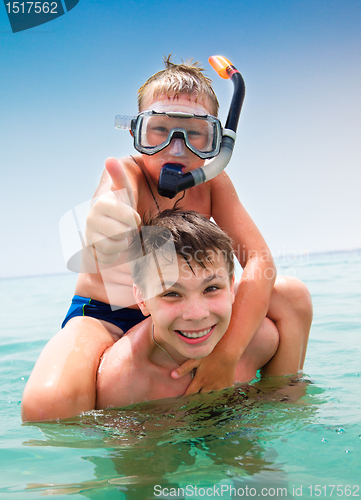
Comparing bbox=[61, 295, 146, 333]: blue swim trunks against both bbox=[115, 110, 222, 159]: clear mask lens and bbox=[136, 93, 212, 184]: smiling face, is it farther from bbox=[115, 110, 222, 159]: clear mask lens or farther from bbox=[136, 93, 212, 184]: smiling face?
bbox=[115, 110, 222, 159]: clear mask lens

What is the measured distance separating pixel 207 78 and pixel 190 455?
2228 mm

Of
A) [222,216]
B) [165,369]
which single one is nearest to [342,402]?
[165,369]

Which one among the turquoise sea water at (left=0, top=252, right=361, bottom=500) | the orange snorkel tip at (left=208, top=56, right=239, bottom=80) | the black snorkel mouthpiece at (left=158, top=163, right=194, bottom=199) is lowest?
the turquoise sea water at (left=0, top=252, right=361, bottom=500)

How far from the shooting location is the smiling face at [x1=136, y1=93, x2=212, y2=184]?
235 cm

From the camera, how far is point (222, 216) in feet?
8.77

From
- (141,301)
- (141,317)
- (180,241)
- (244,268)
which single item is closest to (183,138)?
(180,241)

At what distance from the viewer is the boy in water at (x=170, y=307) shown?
1919 millimetres

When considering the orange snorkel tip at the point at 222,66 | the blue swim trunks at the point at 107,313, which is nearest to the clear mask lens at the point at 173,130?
the orange snorkel tip at the point at 222,66

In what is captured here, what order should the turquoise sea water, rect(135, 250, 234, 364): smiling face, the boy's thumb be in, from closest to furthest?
the turquoise sea water
the boy's thumb
rect(135, 250, 234, 364): smiling face

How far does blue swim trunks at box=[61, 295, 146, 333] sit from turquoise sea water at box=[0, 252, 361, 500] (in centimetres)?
60

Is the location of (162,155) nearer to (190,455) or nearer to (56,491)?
(190,455)

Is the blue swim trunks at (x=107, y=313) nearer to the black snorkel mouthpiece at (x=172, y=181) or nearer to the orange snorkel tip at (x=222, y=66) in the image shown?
the black snorkel mouthpiece at (x=172, y=181)

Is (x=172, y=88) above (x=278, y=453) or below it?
above

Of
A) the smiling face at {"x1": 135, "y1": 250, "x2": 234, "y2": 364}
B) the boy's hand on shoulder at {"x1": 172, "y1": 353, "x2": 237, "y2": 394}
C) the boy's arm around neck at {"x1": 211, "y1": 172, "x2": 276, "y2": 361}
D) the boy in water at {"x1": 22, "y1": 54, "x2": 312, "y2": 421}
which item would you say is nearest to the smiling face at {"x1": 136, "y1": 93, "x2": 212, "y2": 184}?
the boy in water at {"x1": 22, "y1": 54, "x2": 312, "y2": 421}
